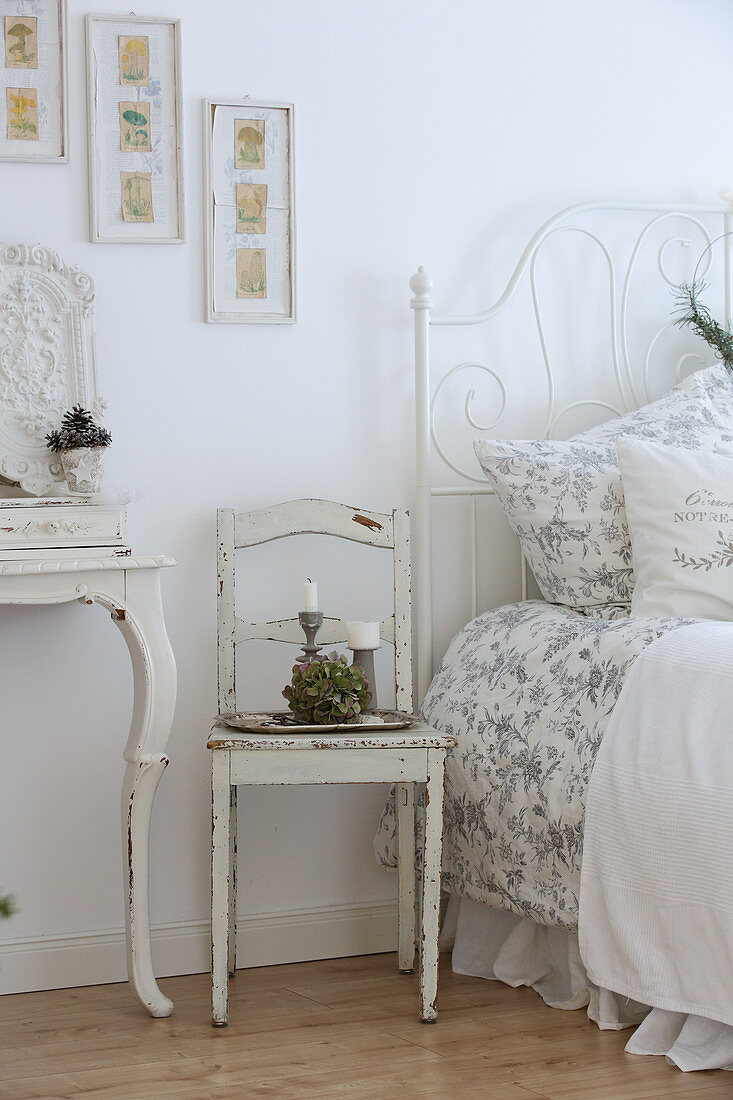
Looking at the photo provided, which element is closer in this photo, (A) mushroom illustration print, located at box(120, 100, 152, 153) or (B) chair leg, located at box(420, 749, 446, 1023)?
(B) chair leg, located at box(420, 749, 446, 1023)

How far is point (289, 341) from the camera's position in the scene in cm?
225

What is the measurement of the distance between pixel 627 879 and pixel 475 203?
4.69ft

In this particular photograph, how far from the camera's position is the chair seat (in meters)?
1.77

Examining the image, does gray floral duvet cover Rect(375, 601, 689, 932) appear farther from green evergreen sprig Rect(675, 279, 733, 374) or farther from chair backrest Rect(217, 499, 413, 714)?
green evergreen sprig Rect(675, 279, 733, 374)

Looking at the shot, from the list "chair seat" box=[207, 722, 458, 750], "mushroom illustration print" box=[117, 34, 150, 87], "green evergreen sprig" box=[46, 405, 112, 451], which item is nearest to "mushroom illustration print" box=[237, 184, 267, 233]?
"mushroom illustration print" box=[117, 34, 150, 87]

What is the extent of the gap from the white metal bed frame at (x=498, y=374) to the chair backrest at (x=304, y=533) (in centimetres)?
15

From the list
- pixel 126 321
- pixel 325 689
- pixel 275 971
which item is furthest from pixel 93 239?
pixel 275 971

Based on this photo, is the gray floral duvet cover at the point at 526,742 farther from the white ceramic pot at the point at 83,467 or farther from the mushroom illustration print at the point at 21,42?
the mushroom illustration print at the point at 21,42

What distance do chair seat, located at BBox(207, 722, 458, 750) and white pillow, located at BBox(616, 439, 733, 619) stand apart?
0.42m

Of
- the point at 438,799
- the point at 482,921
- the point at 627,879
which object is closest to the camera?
the point at 627,879

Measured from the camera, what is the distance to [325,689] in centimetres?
188

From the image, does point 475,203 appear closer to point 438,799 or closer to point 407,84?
point 407,84

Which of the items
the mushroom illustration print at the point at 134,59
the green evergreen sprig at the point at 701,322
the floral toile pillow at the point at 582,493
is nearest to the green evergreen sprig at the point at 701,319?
the green evergreen sprig at the point at 701,322

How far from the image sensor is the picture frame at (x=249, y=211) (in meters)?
2.19
